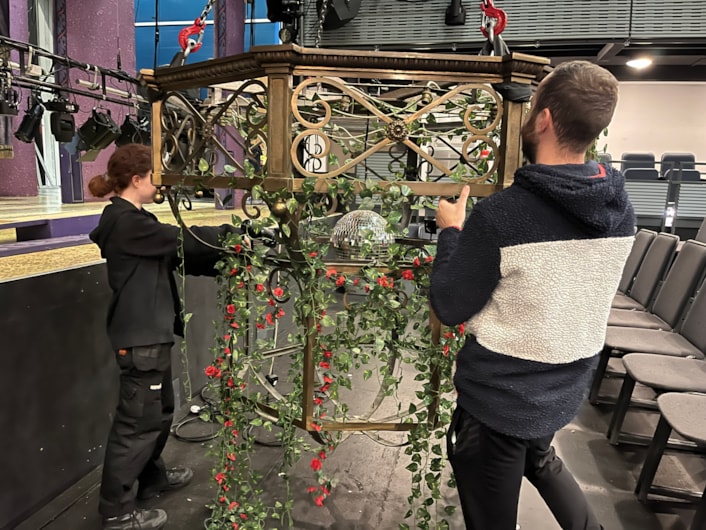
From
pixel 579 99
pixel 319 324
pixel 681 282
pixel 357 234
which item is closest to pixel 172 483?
pixel 319 324

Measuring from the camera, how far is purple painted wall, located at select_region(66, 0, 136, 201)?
7832mm

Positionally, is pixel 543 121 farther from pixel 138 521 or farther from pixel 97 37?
pixel 97 37

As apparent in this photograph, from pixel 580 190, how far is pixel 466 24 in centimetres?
538

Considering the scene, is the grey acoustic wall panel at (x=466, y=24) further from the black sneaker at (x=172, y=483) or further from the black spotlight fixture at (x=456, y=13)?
the black sneaker at (x=172, y=483)

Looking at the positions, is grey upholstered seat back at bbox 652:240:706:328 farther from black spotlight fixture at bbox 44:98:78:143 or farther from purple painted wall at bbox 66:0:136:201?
purple painted wall at bbox 66:0:136:201

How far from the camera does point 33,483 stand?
1952mm

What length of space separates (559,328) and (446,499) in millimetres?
1364

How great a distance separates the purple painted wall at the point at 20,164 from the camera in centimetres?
674

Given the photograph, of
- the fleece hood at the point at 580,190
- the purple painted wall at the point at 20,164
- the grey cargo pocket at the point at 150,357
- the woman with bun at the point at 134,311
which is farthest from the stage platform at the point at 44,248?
the purple painted wall at the point at 20,164

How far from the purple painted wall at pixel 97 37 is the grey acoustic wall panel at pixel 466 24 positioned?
3793 millimetres

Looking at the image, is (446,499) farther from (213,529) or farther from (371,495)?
(213,529)

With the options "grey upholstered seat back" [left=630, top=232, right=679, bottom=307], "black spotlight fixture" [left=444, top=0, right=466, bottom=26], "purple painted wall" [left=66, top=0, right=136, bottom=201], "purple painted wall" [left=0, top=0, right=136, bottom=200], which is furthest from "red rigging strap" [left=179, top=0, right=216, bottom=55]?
"purple painted wall" [left=66, top=0, right=136, bottom=201]

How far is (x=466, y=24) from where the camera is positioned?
5.78 meters

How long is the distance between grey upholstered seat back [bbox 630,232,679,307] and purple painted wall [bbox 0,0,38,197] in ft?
23.9
